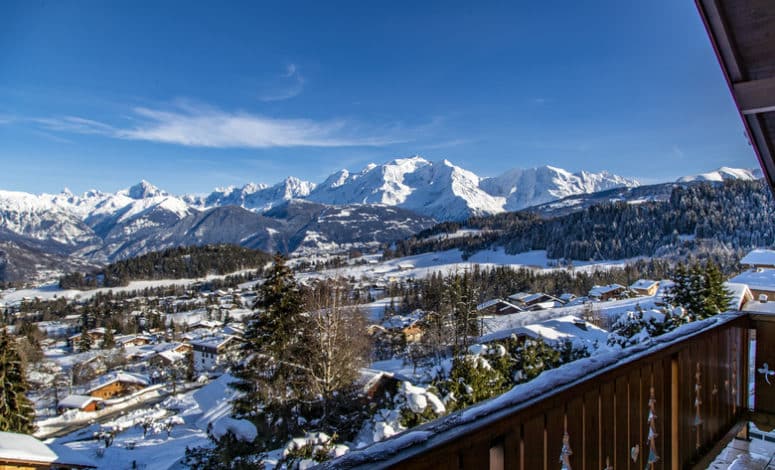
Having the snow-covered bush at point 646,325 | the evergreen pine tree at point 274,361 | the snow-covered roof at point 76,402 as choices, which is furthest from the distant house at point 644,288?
the snow-covered roof at point 76,402

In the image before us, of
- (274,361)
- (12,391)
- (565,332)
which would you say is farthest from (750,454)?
(12,391)

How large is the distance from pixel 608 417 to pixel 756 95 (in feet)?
6.41

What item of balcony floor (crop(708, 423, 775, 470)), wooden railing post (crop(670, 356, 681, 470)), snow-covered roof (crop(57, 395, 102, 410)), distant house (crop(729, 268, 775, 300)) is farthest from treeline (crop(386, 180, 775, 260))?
wooden railing post (crop(670, 356, 681, 470))

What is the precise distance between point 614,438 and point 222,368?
54.4m

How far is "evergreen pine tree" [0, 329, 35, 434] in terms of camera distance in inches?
697

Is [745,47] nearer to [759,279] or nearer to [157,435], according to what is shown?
[157,435]

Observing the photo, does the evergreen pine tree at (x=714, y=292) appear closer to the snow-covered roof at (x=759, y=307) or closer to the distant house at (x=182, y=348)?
the snow-covered roof at (x=759, y=307)

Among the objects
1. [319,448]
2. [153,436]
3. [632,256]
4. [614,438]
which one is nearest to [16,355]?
[153,436]

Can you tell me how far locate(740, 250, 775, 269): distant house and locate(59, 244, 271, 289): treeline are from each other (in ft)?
411

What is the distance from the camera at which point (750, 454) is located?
3000mm

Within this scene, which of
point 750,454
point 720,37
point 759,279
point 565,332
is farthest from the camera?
point 759,279

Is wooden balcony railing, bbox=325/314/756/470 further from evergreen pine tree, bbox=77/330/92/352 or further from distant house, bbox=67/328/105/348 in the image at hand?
distant house, bbox=67/328/105/348

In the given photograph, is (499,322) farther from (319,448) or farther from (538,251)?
(538,251)

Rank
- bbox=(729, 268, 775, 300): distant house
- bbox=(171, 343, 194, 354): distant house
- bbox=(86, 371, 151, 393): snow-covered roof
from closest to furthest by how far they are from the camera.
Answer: bbox=(729, 268, 775, 300): distant house, bbox=(86, 371, 151, 393): snow-covered roof, bbox=(171, 343, 194, 354): distant house
